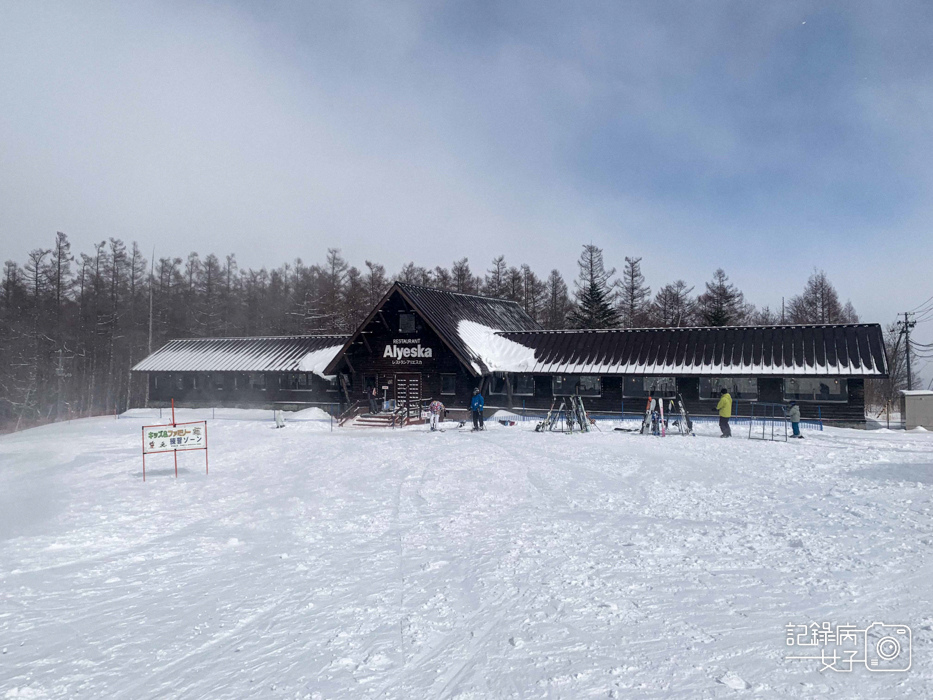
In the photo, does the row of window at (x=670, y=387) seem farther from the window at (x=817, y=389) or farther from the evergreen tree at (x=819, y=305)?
the evergreen tree at (x=819, y=305)

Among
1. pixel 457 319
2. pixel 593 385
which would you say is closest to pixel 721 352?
pixel 593 385

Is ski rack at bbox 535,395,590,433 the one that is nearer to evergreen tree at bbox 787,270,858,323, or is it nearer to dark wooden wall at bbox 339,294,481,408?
dark wooden wall at bbox 339,294,481,408

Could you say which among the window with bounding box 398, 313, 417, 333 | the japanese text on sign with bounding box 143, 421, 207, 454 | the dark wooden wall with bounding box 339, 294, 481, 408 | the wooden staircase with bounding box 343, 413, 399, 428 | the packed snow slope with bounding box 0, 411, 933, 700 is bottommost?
the packed snow slope with bounding box 0, 411, 933, 700

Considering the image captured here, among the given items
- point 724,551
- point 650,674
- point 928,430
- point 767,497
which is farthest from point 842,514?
point 928,430

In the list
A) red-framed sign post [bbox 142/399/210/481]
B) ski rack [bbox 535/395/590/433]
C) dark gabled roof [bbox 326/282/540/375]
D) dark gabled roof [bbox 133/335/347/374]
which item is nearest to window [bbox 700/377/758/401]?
ski rack [bbox 535/395/590/433]

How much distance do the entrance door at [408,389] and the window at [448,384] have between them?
1.48m

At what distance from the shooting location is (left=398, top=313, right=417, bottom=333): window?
3706cm

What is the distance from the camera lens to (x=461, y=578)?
31.1 ft

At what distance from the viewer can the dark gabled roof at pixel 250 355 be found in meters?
41.7

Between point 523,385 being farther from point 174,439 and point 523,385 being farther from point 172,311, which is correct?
point 172,311

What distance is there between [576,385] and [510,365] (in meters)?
3.86

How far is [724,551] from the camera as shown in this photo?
1044cm

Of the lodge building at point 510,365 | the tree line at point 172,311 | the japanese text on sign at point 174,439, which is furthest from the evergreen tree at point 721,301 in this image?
the japanese text on sign at point 174,439

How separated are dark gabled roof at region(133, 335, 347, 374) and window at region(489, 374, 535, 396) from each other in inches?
448
